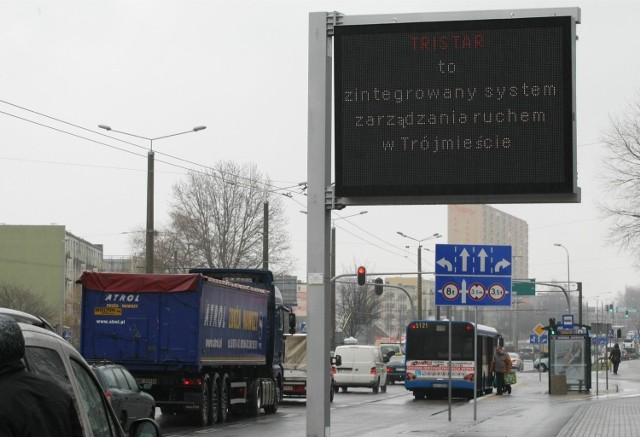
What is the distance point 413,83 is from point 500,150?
1585 mm

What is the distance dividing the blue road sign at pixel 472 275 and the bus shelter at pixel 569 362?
17.6 metres

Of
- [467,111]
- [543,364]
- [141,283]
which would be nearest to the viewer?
[467,111]

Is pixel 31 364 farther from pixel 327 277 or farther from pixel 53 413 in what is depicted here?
pixel 327 277

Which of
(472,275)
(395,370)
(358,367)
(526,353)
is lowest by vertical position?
(526,353)

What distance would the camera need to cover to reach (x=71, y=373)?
4.84 meters

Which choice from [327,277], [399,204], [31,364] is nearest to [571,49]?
[399,204]

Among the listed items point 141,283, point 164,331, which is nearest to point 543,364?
point 164,331

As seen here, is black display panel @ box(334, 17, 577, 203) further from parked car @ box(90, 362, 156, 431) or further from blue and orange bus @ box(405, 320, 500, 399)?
blue and orange bus @ box(405, 320, 500, 399)

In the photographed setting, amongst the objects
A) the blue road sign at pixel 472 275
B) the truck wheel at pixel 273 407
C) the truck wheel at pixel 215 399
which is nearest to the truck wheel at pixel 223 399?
the truck wheel at pixel 215 399

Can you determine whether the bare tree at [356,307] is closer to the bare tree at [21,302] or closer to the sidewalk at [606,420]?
the bare tree at [21,302]

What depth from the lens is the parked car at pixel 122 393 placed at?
2016 cm

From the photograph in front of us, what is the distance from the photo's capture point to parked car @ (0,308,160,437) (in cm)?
456

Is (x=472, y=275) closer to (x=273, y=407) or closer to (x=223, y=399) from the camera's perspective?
(x=223, y=399)

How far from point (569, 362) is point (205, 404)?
21619 mm
